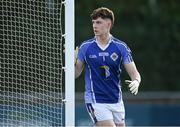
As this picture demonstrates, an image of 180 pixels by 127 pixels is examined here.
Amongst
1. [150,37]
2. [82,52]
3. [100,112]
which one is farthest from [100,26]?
[150,37]

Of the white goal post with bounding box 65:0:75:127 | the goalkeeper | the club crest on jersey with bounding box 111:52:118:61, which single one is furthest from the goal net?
the club crest on jersey with bounding box 111:52:118:61

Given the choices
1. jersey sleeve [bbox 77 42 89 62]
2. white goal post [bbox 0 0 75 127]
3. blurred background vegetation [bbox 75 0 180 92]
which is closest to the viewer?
jersey sleeve [bbox 77 42 89 62]

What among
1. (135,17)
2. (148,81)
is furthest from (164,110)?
(135,17)

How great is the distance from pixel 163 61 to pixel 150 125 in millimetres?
5213

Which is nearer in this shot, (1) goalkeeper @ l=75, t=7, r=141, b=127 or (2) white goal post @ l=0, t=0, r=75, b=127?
(1) goalkeeper @ l=75, t=7, r=141, b=127

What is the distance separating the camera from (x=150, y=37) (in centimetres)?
2220

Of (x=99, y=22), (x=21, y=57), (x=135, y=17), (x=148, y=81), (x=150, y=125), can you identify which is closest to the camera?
(x=99, y=22)

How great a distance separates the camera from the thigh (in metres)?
9.67

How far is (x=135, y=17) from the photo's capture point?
76.3 feet

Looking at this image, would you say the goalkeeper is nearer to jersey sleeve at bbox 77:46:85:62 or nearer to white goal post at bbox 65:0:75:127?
jersey sleeve at bbox 77:46:85:62

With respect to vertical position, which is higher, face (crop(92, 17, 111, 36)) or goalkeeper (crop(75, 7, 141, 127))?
face (crop(92, 17, 111, 36))

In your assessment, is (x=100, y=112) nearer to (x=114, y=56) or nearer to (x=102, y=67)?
(x=102, y=67)

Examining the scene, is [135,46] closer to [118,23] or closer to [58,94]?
[118,23]

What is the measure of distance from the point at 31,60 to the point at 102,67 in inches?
40.9
